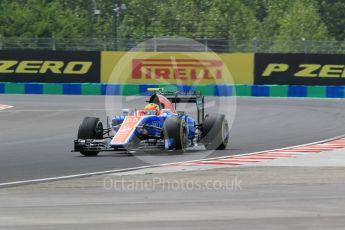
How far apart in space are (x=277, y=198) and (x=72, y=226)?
2.71 metres

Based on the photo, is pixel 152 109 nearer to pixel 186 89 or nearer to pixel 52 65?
pixel 186 89

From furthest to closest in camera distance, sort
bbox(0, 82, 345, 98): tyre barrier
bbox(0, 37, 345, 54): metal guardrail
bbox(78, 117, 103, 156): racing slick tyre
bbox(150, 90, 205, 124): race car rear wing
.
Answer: bbox(0, 37, 345, 54): metal guardrail → bbox(0, 82, 345, 98): tyre barrier → bbox(150, 90, 205, 124): race car rear wing → bbox(78, 117, 103, 156): racing slick tyre

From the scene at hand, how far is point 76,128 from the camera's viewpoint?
22109 mm

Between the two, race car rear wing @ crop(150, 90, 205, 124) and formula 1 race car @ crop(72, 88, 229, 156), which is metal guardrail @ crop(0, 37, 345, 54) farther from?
formula 1 race car @ crop(72, 88, 229, 156)

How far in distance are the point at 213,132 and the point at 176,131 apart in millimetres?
1336

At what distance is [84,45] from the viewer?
1527 inches

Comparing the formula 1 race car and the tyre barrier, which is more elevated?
the formula 1 race car

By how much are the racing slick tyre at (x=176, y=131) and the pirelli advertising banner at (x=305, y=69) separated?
20.9m

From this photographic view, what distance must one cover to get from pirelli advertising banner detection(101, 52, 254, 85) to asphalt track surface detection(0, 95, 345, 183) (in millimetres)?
1436

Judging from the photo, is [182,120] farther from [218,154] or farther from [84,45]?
[84,45]

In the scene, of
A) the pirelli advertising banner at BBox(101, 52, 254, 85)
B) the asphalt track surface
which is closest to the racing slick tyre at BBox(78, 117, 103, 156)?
the asphalt track surface

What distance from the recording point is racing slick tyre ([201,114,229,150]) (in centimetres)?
1645

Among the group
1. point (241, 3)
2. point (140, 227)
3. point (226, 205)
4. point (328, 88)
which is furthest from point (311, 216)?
point (241, 3)

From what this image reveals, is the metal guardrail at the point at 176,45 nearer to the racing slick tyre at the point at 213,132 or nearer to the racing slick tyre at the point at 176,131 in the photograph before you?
the racing slick tyre at the point at 213,132
